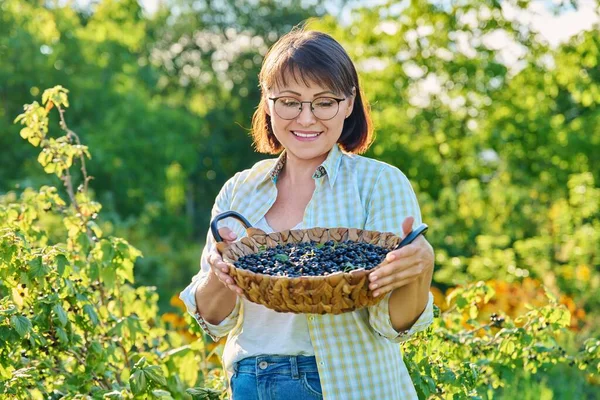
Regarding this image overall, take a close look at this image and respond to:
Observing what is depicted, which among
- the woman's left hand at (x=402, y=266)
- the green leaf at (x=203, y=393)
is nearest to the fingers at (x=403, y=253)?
the woman's left hand at (x=402, y=266)

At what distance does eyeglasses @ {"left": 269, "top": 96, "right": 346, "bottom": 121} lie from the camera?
8.32 ft

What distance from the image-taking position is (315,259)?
7.70ft

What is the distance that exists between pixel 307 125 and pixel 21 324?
3.80ft

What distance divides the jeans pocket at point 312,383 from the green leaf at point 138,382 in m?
0.78

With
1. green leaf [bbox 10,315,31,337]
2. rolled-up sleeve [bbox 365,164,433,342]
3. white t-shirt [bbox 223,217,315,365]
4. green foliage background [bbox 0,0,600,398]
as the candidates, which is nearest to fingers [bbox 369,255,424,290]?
rolled-up sleeve [bbox 365,164,433,342]

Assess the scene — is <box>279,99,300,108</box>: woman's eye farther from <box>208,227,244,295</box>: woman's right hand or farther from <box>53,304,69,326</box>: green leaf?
<box>53,304,69,326</box>: green leaf

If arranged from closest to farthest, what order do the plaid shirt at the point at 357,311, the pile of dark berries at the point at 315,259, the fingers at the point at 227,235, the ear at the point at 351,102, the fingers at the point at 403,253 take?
1. the fingers at the point at 403,253
2. the pile of dark berries at the point at 315,259
3. the plaid shirt at the point at 357,311
4. the fingers at the point at 227,235
5. the ear at the point at 351,102

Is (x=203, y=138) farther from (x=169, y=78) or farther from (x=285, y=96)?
(x=285, y=96)

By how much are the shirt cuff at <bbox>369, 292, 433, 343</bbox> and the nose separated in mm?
530

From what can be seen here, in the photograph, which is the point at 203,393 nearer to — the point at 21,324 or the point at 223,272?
the point at 21,324

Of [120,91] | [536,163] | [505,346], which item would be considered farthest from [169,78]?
[505,346]

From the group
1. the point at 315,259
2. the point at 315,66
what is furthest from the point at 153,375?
the point at 315,66

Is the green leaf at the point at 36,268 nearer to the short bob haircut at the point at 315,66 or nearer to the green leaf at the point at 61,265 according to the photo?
the green leaf at the point at 61,265

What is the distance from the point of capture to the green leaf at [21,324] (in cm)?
295
